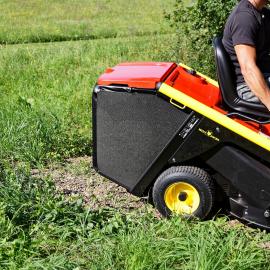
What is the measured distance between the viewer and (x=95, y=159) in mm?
3895

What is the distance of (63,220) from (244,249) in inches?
42.2

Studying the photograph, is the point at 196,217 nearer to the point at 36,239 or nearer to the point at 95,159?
the point at 95,159

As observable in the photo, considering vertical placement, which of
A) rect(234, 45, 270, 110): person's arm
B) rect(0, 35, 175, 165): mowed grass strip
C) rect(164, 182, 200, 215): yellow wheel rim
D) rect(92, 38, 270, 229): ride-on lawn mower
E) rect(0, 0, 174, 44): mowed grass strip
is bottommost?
rect(0, 0, 174, 44): mowed grass strip

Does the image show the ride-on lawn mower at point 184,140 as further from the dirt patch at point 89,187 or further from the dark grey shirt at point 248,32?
the dirt patch at point 89,187

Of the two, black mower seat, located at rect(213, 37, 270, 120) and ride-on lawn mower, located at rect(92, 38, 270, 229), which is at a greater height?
black mower seat, located at rect(213, 37, 270, 120)

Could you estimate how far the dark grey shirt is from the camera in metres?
3.39

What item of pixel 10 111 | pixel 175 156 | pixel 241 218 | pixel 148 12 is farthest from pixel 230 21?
pixel 148 12

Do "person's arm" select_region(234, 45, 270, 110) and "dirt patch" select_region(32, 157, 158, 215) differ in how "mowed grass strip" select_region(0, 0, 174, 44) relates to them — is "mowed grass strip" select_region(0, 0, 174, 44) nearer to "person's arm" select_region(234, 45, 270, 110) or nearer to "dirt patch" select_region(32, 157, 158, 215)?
"dirt patch" select_region(32, 157, 158, 215)

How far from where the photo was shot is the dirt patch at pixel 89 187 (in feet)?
12.8

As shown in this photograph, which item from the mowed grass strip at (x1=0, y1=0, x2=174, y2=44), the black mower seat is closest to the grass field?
the black mower seat

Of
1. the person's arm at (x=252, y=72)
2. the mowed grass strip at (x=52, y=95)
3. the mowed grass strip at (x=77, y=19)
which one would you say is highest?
the person's arm at (x=252, y=72)

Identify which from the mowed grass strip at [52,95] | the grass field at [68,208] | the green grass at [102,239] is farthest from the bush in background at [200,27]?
the green grass at [102,239]

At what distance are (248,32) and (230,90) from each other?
0.40 metres

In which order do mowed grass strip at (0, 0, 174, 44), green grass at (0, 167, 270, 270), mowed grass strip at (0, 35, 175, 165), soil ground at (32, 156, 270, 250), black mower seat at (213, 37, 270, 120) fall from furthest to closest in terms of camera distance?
1. mowed grass strip at (0, 0, 174, 44)
2. mowed grass strip at (0, 35, 175, 165)
3. soil ground at (32, 156, 270, 250)
4. black mower seat at (213, 37, 270, 120)
5. green grass at (0, 167, 270, 270)
